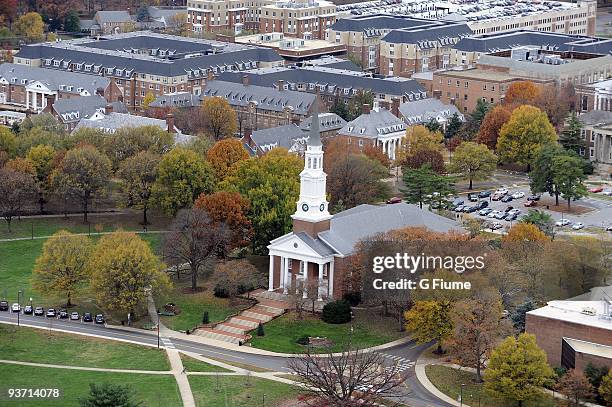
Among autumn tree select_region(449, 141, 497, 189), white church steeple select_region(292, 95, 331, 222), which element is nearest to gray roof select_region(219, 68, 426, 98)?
autumn tree select_region(449, 141, 497, 189)

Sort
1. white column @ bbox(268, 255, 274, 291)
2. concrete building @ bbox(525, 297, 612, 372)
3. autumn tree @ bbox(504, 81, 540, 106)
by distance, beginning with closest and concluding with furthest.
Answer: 1. concrete building @ bbox(525, 297, 612, 372)
2. white column @ bbox(268, 255, 274, 291)
3. autumn tree @ bbox(504, 81, 540, 106)

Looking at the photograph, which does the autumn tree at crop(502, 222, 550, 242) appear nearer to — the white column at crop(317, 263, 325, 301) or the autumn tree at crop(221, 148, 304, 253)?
the white column at crop(317, 263, 325, 301)

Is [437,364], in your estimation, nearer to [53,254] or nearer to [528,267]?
[528,267]

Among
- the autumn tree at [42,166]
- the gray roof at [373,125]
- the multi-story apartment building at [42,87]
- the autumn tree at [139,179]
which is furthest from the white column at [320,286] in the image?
the multi-story apartment building at [42,87]

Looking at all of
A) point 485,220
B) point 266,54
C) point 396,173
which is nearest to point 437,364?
point 485,220

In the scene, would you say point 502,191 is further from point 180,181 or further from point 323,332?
point 323,332

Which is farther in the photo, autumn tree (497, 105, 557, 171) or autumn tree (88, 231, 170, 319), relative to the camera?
autumn tree (497, 105, 557, 171)
